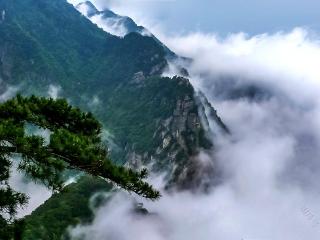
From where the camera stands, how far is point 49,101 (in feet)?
93.1

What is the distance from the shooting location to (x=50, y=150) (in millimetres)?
24922

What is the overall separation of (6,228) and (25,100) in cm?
599

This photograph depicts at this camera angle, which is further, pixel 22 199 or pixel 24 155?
pixel 22 199

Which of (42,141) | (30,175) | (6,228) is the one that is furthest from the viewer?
(6,228)

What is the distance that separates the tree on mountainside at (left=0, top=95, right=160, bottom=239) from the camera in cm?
2425

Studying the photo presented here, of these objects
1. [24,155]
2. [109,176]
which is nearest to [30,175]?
[24,155]

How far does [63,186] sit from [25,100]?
457 cm

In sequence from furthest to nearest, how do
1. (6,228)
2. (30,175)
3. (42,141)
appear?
(6,228), (30,175), (42,141)

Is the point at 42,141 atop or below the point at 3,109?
below

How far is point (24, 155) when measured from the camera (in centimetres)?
2436

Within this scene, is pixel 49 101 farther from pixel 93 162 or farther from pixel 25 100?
pixel 93 162

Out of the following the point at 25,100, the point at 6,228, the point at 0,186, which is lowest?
the point at 6,228

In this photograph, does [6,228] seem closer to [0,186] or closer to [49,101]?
[0,186]

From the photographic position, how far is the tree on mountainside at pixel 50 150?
24250 millimetres
